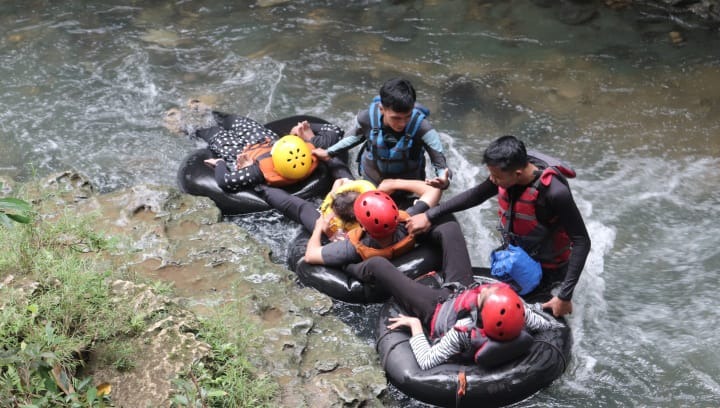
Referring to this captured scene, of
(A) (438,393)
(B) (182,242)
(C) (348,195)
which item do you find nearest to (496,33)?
(C) (348,195)

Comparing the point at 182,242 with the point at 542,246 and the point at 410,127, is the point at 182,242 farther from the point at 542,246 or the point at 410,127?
the point at 542,246

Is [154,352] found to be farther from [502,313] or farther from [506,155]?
[506,155]

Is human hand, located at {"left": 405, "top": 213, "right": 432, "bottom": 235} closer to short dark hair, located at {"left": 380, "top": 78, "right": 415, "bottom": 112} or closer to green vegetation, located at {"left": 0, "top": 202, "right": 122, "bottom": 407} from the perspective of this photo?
short dark hair, located at {"left": 380, "top": 78, "right": 415, "bottom": 112}

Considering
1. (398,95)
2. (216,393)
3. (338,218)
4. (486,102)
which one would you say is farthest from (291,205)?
(486,102)

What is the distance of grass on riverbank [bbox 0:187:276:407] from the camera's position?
323 centimetres

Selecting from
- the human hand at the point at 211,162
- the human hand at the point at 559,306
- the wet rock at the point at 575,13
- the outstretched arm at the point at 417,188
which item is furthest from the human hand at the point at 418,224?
the wet rock at the point at 575,13

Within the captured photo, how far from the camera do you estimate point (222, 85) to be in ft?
28.2

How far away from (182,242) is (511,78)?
486 centimetres

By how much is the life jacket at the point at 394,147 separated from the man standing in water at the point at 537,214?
2.61 ft

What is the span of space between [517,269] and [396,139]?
1606 millimetres

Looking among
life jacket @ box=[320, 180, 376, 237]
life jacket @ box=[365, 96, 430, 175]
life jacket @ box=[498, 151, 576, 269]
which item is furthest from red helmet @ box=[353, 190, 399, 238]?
life jacket @ box=[365, 96, 430, 175]

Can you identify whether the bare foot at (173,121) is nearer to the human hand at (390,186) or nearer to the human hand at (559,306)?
the human hand at (390,186)

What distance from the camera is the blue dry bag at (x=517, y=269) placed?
4648 mm

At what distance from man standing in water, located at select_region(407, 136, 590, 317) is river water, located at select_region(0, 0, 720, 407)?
620mm
